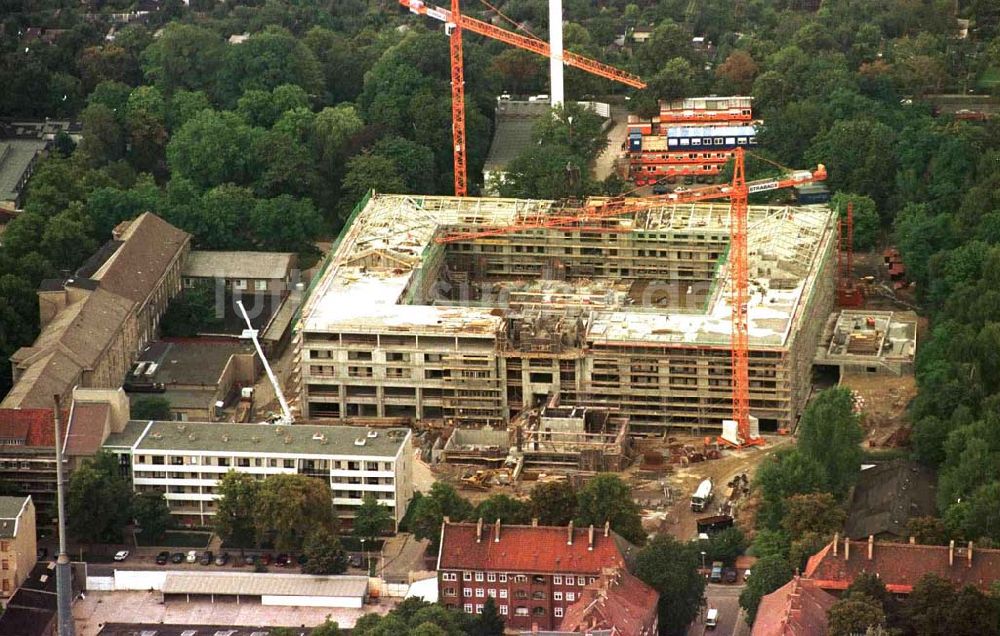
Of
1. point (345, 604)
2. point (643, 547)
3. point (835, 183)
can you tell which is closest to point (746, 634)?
point (643, 547)

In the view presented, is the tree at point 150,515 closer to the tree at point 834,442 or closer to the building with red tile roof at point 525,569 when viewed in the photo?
the building with red tile roof at point 525,569

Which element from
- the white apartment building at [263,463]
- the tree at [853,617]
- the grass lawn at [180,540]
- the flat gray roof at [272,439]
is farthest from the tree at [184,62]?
the tree at [853,617]

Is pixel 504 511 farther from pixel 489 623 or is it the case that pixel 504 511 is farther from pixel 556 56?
pixel 556 56

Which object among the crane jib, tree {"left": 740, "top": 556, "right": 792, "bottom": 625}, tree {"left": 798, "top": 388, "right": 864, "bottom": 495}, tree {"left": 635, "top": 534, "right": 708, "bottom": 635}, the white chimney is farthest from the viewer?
the white chimney

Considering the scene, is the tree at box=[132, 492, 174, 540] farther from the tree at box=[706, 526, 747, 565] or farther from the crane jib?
the crane jib

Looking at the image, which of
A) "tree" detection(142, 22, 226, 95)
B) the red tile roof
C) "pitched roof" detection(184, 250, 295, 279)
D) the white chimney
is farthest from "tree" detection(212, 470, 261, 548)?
"tree" detection(142, 22, 226, 95)
